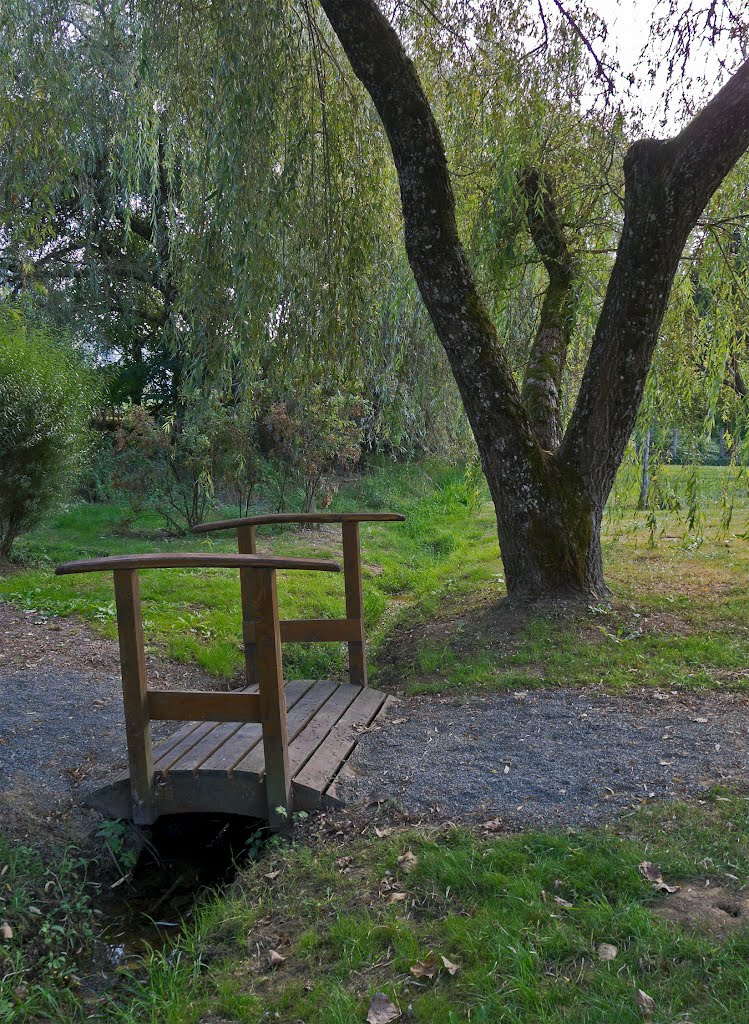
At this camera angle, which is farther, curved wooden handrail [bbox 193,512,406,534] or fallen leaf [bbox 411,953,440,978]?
curved wooden handrail [bbox 193,512,406,534]

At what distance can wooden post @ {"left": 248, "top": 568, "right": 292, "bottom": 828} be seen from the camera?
12.1 feet

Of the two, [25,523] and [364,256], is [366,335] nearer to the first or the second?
[364,256]

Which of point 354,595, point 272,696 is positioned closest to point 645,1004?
point 272,696

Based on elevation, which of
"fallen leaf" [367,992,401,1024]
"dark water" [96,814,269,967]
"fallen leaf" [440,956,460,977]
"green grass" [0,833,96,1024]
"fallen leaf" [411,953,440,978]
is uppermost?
"fallen leaf" [440,956,460,977]

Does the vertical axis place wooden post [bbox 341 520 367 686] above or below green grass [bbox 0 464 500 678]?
above

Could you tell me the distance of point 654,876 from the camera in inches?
113

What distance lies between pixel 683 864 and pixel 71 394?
331 inches

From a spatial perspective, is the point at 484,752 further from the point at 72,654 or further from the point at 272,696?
the point at 72,654

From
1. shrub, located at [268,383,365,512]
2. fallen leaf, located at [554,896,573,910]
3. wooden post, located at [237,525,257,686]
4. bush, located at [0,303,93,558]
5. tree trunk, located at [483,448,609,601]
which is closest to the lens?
fallen leaf, located at [554,896,573,910]

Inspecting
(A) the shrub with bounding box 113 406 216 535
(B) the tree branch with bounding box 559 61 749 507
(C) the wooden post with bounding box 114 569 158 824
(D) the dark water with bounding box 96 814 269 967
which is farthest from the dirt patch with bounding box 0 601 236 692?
(A) the shrub with bounding box 113 406 216 535

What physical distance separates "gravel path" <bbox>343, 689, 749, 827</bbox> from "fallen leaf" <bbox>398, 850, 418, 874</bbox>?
0.37 m

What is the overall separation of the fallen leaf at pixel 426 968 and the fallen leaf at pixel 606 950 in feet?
1.62

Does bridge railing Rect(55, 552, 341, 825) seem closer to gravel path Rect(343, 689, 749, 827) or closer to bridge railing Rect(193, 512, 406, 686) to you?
gravel path Rect(343, 689, 749, 827)

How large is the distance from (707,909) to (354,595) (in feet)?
10.0
